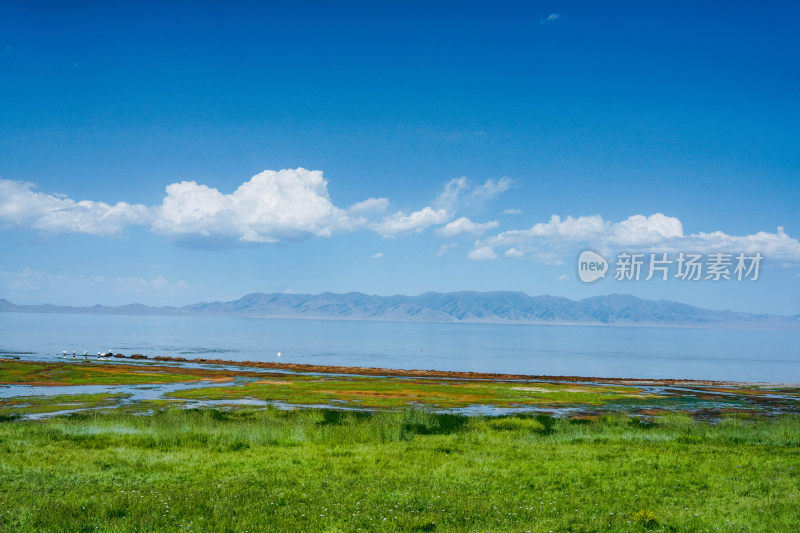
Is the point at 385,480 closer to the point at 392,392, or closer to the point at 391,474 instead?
the point at 391,474

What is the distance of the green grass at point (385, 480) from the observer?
583 inches

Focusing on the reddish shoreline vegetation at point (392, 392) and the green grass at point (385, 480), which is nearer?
the green grass at point (385, 480)

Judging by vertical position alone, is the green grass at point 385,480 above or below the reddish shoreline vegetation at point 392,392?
above

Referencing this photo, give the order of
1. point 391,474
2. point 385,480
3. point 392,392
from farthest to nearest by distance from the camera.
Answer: point 392,392, point 391,474, point 385,480

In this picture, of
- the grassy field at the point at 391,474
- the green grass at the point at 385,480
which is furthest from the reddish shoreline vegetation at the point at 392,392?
the green grass at the point at 385,480

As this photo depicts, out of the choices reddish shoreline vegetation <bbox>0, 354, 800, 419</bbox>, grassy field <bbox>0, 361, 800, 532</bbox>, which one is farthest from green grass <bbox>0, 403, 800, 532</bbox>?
reddish shoreline vegetation <bbox>0, 354, 800, 419</bbox>

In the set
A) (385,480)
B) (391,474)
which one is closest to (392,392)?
(391,474)

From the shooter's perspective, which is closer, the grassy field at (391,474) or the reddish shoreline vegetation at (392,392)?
the grassy field at (391,474)

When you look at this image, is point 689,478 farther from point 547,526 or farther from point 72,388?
point 72,388

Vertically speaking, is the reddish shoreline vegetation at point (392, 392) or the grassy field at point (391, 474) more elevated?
the grassy field at point (391, 474)

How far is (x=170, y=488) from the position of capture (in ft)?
58.7

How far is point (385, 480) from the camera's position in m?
19.4

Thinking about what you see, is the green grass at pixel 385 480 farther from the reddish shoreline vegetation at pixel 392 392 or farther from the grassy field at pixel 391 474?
the reddish shoreline vegetation at pixel 392 392

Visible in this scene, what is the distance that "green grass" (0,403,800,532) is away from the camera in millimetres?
14805
